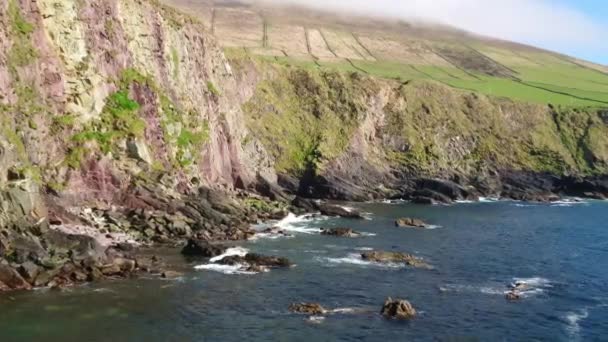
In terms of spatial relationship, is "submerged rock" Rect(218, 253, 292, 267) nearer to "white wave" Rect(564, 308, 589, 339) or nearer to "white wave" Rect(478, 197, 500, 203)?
"white wave" Rect(564, 308, 589, 339)

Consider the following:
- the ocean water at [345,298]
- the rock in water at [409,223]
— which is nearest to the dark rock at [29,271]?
the ocean water at [345,298]

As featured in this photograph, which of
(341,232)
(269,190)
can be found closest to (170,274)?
(341,232)

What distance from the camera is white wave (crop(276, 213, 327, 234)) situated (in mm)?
102875

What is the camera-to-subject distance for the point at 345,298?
65312 mm

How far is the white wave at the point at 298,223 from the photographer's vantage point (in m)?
103

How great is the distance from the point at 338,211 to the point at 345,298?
5490 cm

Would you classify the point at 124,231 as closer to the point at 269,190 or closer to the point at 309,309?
the point at 309,309

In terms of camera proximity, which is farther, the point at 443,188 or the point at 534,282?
the point at 443,188

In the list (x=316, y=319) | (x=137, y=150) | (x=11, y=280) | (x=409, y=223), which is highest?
(x=137, y=150)

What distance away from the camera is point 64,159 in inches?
3536

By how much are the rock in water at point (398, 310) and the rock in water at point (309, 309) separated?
548cm

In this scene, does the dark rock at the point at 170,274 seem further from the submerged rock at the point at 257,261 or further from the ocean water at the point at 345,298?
the submerged rock at the point at 257,261

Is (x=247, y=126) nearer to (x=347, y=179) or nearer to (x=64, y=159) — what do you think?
(x=347, y=179)

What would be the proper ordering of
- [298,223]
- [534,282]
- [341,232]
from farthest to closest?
1. [298,223]
2. [341,232]
3. [534,282]
